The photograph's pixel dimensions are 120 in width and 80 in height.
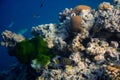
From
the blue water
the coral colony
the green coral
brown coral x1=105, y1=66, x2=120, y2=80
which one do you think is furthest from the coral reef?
the blue water

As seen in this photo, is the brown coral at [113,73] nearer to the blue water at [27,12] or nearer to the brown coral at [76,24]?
the brown coral at [76,24]

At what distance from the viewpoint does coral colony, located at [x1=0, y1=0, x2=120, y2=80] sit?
19.4 ft

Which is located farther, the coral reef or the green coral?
the coral reef

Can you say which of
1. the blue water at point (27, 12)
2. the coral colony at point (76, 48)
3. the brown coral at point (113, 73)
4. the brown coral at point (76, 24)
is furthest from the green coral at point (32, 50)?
the blue water at point (27, 12)

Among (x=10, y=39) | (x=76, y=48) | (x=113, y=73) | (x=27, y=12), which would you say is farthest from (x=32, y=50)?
(x=27, y=12)

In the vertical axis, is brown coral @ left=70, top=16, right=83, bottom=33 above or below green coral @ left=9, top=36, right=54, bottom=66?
above

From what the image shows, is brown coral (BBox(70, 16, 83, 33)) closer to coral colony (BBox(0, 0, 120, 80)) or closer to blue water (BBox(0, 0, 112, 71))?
coral colony (BBox(0, 0, 120, 80))

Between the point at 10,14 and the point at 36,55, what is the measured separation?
36890 millimetres

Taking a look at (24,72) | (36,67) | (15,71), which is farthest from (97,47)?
(15,71)

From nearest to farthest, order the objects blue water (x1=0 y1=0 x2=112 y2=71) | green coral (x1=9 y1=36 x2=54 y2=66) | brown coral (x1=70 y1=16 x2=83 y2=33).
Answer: brown coral (x1=70 y1=16 x2=83 y2=33), green coral (x1=9 y1=36 x2=54 y2=66), blue water (x1=0 y1=0 x2=112 y2=71)

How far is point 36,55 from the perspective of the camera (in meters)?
A: 7.34

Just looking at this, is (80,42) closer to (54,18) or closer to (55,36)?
(55,36)

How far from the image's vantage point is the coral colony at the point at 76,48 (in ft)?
19.4

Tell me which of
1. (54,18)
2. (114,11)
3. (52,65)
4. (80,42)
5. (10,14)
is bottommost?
(52,65)
